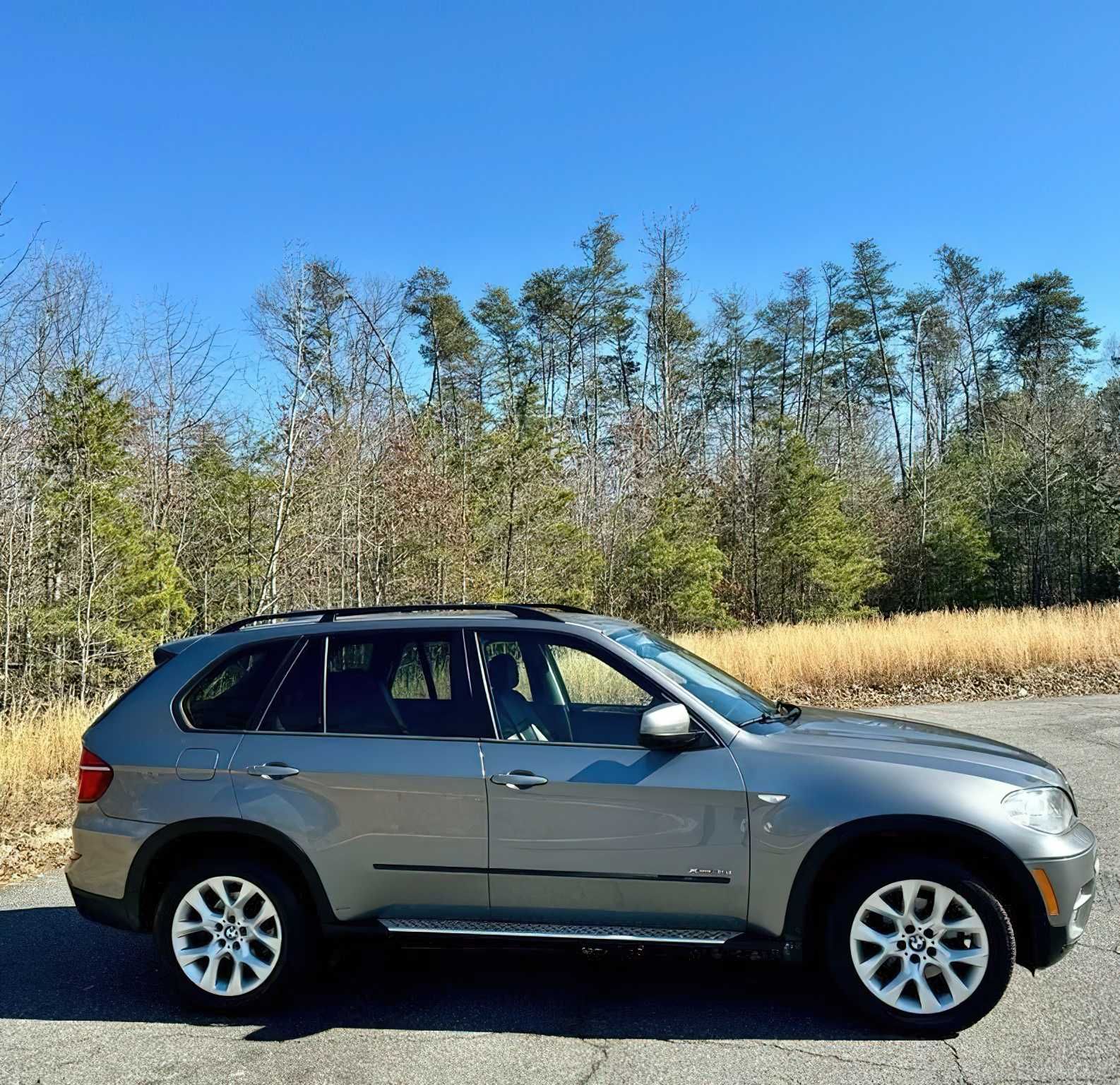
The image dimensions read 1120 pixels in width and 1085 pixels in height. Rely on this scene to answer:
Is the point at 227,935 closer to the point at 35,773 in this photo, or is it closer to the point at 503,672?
the point at 503,672

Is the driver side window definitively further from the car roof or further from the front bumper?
the front bumper

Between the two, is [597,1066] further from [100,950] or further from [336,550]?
→ [336,550]

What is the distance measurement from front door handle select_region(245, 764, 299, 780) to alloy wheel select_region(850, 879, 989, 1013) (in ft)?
7.78

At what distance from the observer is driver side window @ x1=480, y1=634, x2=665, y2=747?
3869mm

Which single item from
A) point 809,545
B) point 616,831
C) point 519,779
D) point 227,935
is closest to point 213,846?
point 227,935

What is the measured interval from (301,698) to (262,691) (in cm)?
19

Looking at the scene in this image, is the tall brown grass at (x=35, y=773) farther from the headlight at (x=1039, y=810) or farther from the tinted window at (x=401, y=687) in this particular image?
the headlight at (x=1039, y=810)

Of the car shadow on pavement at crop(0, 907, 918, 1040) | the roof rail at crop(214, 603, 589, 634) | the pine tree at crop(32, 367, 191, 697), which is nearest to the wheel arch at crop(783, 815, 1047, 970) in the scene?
the car shadow on pavement at crop(0, 907, 918, 1040)

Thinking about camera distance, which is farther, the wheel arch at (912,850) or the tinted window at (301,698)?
the tinted window at (301,698)

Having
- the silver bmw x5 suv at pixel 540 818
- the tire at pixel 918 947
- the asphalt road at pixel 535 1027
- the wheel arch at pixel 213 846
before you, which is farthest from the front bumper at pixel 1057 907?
the wheel arch at pixel 213 846

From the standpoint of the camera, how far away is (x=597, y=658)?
4.05 meters

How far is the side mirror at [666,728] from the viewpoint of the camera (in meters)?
3.55

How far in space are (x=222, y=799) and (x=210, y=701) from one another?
0.47m

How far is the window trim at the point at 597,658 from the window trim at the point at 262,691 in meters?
0.79
